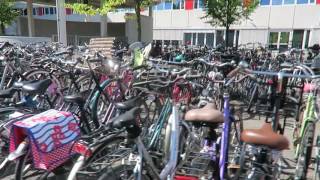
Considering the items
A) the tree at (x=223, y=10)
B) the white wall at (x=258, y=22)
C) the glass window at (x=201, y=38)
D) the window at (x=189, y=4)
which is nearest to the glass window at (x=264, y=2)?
the white wall at (x=258, y=22)

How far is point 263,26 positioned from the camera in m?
26.6

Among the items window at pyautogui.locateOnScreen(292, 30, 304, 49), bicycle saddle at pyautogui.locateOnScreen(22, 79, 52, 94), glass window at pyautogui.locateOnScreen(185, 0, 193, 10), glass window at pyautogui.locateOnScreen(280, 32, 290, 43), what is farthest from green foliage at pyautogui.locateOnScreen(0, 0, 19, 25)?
bicycle saddle at pyautogui.locateOnScreen(22, 79, 52, 94)

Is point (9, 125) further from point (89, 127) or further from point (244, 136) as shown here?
point (244, 136)

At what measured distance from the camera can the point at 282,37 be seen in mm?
25719

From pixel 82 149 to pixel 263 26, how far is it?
25920 millimetres

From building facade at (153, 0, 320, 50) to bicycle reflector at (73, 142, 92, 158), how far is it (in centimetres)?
1936

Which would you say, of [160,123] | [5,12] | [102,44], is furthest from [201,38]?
[160,123]

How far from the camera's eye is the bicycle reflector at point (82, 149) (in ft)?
8.36

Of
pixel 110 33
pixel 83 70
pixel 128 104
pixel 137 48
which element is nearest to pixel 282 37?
pixel 110 33

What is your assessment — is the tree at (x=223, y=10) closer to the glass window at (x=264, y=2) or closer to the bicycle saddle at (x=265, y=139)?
the glass window at (x=264, y=2)

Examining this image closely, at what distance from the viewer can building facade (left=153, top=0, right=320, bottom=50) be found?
2422cm

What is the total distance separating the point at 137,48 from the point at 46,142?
4.64 meters

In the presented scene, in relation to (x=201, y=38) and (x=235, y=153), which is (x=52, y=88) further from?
(x=201, y=38)

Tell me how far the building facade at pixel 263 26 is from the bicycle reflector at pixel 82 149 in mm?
19363
